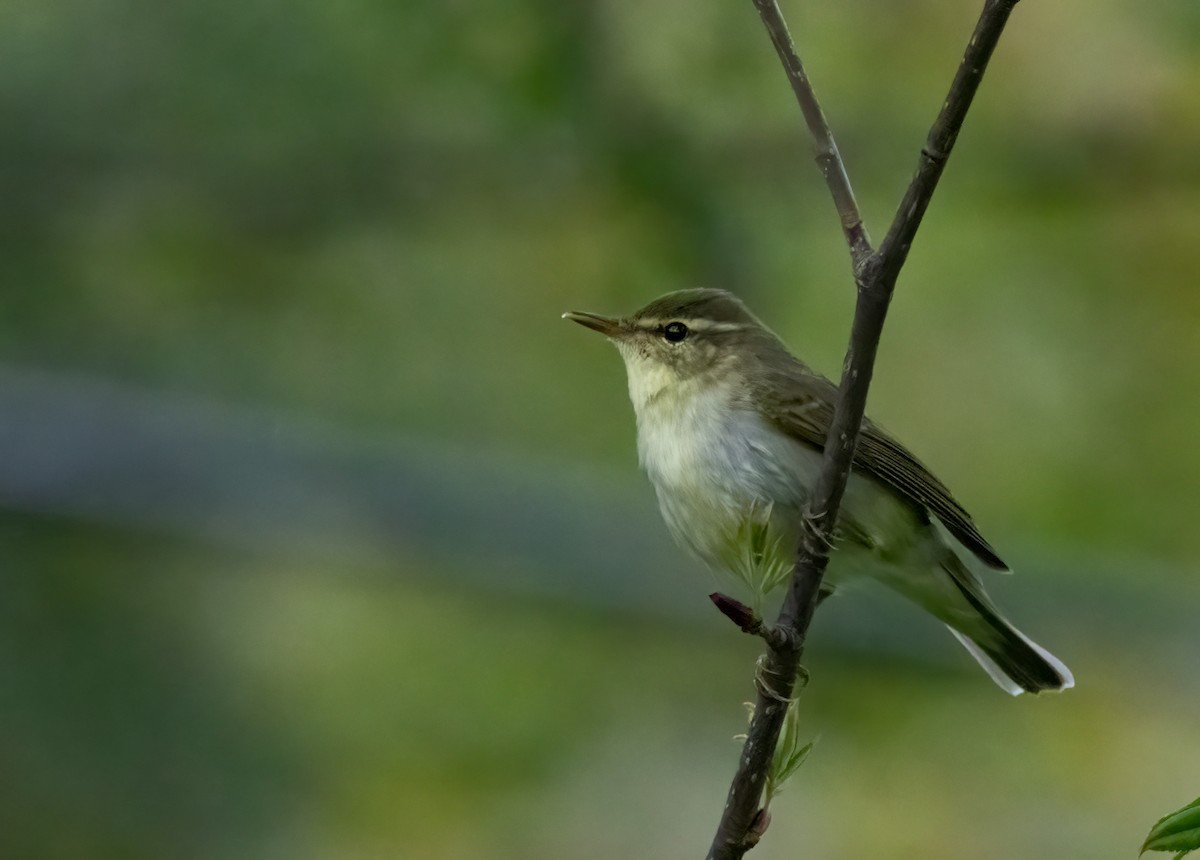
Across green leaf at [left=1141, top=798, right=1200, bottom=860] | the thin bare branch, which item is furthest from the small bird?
green leaf at [left=1141, top=798, right=1200, bottom=860]

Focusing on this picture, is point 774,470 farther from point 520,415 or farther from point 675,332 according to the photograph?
point 520,415

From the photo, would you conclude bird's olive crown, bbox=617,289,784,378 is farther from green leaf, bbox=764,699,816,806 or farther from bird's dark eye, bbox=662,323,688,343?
green leaf, bbox=764,699,816,806

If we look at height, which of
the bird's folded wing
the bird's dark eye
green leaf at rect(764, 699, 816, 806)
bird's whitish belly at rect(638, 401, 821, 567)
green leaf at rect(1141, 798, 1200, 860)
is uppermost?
the bird's dark eye

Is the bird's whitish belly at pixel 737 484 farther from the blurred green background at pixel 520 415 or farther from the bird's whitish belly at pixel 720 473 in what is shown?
the blurred green background at pixel 520 415

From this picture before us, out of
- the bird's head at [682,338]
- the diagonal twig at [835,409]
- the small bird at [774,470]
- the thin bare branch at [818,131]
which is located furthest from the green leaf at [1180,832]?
the bird's head at [682,338]

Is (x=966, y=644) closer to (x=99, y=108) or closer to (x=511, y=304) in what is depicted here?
(x=511, y=304)

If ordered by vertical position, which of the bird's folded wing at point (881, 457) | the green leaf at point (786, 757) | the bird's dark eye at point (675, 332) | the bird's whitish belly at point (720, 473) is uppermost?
the bird's dark eye at point (675, 332)
